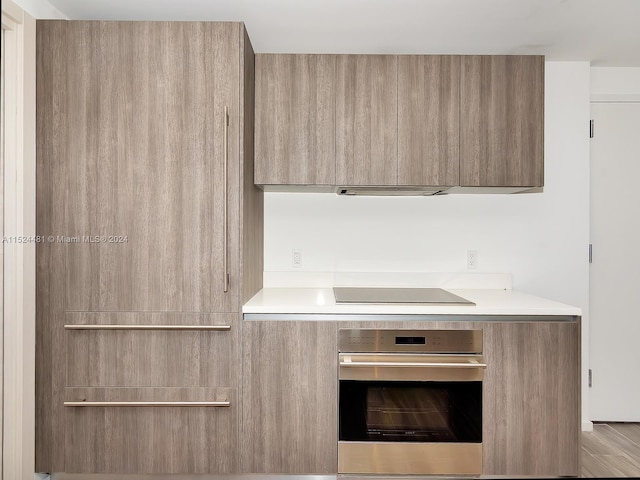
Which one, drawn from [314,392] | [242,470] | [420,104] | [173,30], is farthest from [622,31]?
[242,470]

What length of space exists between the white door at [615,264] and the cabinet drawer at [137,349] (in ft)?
7.63

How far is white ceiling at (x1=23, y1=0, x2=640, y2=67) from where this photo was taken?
2.13 metres

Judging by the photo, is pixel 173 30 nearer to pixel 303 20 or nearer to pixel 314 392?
pixel 303 20

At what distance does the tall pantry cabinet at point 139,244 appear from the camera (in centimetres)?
199

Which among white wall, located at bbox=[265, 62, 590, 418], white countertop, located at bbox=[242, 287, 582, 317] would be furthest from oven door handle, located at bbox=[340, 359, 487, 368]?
white wall, located at bbox=[265, 62, 590, 418]

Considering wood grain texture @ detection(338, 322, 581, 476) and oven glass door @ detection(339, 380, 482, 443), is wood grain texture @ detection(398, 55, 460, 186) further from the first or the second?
oven glass door @ detection(339, 380, 482, 443)

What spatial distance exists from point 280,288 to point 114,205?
41.0 inches

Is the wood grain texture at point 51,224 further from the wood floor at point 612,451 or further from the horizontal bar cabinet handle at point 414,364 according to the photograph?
the wood floor at point 612,451

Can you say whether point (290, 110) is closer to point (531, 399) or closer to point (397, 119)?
point (397, 119)

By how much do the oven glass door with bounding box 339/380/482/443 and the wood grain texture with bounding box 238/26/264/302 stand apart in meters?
0.68

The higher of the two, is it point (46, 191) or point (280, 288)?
point (46, 191)

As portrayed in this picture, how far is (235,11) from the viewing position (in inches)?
86.2

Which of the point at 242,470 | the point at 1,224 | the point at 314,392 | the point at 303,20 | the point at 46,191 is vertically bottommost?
the point at 242,470

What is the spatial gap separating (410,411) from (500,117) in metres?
1.50
